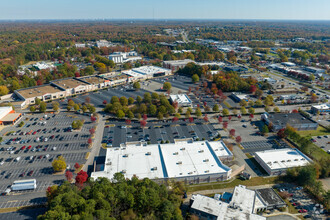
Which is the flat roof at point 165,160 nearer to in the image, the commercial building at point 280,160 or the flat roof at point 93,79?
the commercial building at point 280,160

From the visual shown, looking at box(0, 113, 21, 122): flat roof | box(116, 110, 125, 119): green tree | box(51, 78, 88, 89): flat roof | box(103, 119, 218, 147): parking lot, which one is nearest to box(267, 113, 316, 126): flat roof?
box(103, 119, 218, 147): parking lot

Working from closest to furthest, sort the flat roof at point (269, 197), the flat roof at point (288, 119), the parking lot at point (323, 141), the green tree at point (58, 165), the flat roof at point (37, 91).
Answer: the flat roof at point (269, 197), the green tree at point (58, 165), the parking lot at point (323, 141), the flat roof at point (288, 119), the flat roof at point (37, 91)

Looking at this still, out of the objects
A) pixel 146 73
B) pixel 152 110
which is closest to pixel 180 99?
pixel 152 110

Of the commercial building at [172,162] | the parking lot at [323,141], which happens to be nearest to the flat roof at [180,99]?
the commercial building at [172,162]

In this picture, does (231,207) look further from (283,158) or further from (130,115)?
(130,115)

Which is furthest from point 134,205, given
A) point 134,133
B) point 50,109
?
point 50,109

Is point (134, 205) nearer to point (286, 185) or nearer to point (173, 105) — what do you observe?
point (286, 185)

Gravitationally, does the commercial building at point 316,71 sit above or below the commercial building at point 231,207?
above
